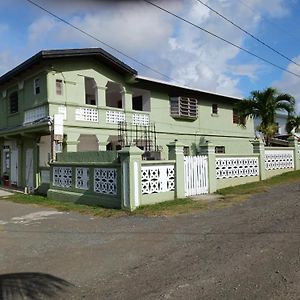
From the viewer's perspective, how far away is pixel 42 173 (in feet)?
57.0

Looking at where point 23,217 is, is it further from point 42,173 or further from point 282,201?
point 282,201

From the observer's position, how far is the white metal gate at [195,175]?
43.9 feet

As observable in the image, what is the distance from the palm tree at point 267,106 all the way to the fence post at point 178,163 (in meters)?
10.5

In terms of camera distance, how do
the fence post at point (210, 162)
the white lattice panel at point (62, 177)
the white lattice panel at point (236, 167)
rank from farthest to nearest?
the white lattice panel at point (236, 167), the white lattice panel at point (62, 177), the fence post at point (210, 162)

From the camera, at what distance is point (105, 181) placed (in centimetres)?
1267

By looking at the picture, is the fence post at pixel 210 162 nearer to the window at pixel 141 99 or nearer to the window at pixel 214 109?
the window at pixel 141 99

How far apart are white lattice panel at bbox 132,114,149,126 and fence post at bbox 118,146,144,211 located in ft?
28.7

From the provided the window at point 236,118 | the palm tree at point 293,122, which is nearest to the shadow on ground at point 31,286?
the window at point 236,118

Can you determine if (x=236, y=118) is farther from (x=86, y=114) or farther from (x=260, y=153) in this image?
(x=86, y=114)

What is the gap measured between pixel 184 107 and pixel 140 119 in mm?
3630

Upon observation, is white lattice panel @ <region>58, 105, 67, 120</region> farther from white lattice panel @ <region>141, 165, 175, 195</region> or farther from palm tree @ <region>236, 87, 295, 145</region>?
palm tree @ <region>236, 87, 295, 145</region>

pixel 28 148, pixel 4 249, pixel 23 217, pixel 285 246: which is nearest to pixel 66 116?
pixel 28 148

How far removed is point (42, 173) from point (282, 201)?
413 inches

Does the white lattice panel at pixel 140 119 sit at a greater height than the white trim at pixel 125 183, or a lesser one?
greater
